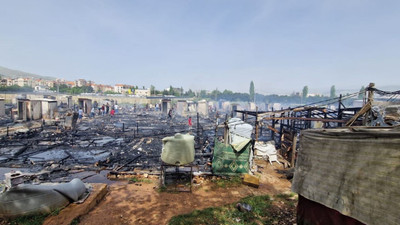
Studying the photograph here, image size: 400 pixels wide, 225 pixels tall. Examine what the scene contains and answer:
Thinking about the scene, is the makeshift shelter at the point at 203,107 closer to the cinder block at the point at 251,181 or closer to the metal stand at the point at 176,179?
the metal stand at the point at 176,179

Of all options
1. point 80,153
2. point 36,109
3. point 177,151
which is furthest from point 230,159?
point 36,109

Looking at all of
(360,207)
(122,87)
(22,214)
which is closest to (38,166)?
(22,214)

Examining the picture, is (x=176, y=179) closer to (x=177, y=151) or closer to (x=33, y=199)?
(x=177, y=151)

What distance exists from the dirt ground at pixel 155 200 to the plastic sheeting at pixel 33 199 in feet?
3.87

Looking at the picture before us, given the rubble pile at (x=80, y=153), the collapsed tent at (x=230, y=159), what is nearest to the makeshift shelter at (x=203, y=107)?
the rubble pile at (x=80, y=153)

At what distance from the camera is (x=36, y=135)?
20781 mm

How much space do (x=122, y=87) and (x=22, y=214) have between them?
14675 cm

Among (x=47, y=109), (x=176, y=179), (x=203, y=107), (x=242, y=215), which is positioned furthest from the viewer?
(x=203, y=107)

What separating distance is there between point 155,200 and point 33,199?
4382 mm

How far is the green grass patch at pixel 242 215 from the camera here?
6.74m

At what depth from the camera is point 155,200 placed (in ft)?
27.7

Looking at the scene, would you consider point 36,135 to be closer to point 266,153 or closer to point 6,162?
point 6,162

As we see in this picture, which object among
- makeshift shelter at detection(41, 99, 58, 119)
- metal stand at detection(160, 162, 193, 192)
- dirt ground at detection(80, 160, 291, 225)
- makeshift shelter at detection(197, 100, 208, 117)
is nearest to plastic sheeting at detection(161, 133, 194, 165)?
metal stand at detection(160, 162, 193, 192)

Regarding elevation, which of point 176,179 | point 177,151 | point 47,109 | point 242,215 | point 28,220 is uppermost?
point 47,109
